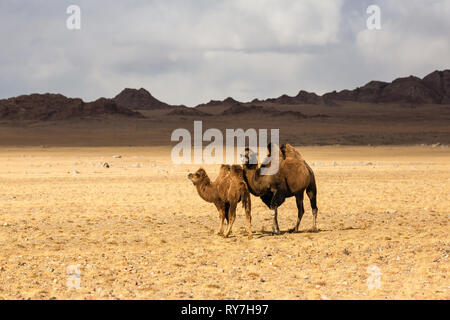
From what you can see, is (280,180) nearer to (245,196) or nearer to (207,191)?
(245,196)

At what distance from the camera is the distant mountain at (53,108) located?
10294 centimetres

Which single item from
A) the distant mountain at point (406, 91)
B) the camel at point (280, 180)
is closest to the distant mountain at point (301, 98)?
the distant mountain at point (406, 91)

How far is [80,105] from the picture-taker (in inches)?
4176

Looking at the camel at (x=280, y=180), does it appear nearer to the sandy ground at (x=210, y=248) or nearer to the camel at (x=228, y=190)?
the camel at (x=228, y=190)

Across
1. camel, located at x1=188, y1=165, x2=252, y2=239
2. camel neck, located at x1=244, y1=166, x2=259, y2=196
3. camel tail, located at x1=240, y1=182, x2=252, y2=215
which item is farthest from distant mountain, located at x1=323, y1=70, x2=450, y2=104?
camel tail, located at x1=240, y1=182, x2=252, y2=215

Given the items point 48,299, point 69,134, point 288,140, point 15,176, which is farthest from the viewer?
point 69,134

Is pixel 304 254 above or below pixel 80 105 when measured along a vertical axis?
below

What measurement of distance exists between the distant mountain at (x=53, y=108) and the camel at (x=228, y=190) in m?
94.1

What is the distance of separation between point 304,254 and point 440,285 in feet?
7.35

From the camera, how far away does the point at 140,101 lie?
170 metres

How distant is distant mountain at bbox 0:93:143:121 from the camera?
103 meters

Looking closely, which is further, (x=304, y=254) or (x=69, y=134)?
(x=69, y=134)
